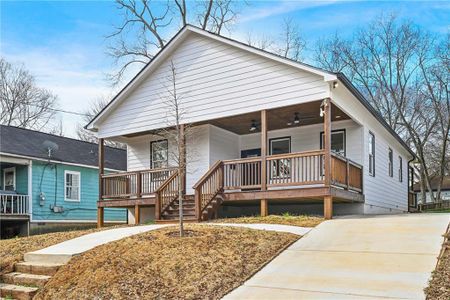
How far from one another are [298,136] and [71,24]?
26.6 feet

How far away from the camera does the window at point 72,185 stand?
21.2 metres

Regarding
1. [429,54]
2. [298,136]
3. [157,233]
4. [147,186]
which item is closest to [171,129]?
[147,186]

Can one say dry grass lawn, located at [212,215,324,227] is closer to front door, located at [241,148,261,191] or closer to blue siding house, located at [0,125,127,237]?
front door, located at [241,148,261,191]

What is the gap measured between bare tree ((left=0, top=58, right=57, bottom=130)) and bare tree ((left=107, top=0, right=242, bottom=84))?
877cm

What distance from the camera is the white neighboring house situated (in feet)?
41.2

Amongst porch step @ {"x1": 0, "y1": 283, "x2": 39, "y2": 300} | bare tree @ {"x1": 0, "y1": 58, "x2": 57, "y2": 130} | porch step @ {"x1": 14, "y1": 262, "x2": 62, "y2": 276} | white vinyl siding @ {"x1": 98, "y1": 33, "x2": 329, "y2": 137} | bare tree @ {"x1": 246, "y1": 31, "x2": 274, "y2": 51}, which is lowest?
porch step @ {"x1": 0, "y1": 283, "x2": 39, "y2": 300}

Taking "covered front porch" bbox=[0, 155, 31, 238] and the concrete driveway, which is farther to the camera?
A: "covered front porch" bbox=[0, 155, 31, 238]

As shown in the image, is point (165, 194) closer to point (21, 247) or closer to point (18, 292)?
point (21, 247)

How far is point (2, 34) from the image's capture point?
481 inches

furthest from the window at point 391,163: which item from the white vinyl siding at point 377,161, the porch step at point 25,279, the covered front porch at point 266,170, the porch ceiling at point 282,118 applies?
the porch step at point 25,279

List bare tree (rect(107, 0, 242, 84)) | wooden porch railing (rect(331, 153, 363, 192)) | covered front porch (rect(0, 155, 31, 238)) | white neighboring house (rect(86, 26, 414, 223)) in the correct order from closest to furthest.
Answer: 1. wooden porch railing (rect(331, 153, 363, 192))
2. white neighboring house (rect(86, 26, 414, 223))
3. covered front porch (rect(0, 155, 31, 238))
4. bare tree (rect(107, 0, 242, 84))

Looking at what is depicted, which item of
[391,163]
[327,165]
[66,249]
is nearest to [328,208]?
[327,165]

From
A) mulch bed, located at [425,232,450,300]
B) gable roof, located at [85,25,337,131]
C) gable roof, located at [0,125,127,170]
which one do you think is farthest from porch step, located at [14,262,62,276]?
gable roof, located at [0,125,127,170]

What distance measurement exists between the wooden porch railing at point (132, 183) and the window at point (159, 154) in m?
0.70
